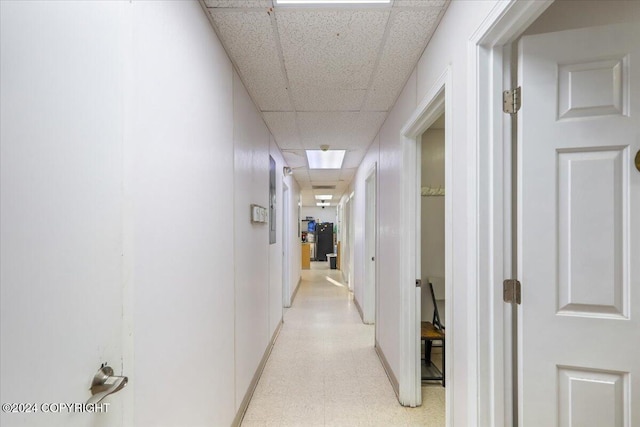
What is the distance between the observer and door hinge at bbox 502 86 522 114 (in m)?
1.21

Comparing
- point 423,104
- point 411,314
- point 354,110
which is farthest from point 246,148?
point 411,314

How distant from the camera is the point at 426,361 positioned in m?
3.08

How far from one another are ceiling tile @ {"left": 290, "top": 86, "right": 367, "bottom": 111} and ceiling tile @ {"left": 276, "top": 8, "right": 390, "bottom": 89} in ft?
0.29

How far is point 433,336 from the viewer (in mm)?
2812

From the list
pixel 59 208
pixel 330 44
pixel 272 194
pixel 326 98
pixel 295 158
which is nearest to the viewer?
pixel 59 208

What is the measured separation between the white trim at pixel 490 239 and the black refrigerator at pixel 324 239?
481 inches

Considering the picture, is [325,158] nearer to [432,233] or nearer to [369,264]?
[369,264]

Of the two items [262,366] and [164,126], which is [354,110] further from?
[262,366]

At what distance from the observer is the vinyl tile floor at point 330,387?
226 centimetres

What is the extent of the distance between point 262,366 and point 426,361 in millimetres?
1654

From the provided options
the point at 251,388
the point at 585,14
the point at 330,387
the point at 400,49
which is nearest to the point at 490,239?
the point at 585,14

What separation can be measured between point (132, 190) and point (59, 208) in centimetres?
26

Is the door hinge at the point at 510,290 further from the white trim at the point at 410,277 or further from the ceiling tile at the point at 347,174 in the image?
the ceiling tile at the point at 347,174

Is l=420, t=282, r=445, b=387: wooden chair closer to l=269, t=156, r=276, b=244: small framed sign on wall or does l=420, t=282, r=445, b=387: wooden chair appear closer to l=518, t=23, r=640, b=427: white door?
l=518, t=23, r=640, b=427: white door
